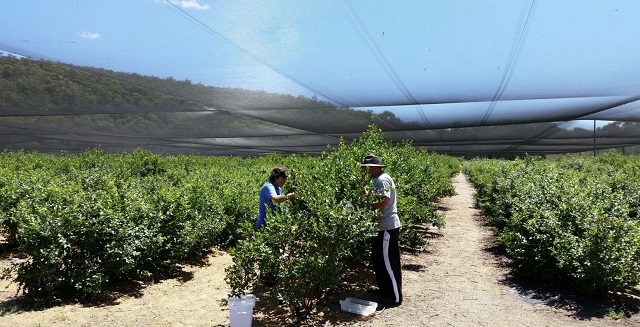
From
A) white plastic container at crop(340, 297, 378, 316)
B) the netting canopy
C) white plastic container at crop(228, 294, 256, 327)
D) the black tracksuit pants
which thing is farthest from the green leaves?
Result: white plastic container at crop(228, 294, 256, 327)

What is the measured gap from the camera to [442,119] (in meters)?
18.0

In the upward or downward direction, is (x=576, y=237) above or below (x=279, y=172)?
below

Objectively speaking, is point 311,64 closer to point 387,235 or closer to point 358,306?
point 387,235

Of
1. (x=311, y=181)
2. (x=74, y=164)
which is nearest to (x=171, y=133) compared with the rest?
(x=74, y=164)

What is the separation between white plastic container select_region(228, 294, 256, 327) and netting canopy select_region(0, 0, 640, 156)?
17.2 feet

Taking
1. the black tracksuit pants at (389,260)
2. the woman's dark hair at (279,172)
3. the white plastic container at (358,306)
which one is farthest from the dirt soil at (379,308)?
the woman's dark hair at (279,172)

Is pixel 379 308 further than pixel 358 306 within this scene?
Yes

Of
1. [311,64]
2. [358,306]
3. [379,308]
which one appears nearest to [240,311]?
[358,306]

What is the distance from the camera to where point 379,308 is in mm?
5480

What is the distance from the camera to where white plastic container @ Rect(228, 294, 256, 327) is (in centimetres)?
440

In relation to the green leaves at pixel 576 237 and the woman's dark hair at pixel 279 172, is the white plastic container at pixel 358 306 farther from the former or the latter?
the green leaves at pixel 576 237

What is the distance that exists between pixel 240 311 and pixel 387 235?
184 cm

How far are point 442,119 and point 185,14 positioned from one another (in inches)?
460

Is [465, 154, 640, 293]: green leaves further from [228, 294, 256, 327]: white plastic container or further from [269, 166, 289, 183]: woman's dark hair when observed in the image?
[228, 294, 256, 327]: white plastic container
